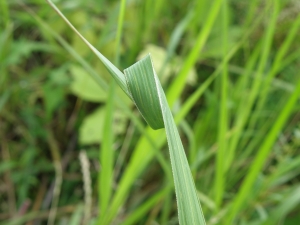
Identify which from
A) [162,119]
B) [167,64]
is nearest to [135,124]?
[167,64]

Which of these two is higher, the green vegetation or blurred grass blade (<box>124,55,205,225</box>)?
A: the green vegetation

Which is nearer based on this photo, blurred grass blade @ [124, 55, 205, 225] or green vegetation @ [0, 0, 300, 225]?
blurred grass blade @ [124, 55, 205, 225]

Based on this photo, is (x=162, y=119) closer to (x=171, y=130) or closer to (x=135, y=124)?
(x=171, y=130)

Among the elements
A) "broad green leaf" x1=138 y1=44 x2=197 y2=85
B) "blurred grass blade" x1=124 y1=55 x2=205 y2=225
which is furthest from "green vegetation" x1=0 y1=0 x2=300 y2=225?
"blurred grass blade" x1=124 y1=55 x2=205 y2=225

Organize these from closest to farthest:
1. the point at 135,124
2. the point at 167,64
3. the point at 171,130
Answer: the point at 171,130, the point at 135,124, the point at 167,64

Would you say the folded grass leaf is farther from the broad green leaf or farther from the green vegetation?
the broad green leaf

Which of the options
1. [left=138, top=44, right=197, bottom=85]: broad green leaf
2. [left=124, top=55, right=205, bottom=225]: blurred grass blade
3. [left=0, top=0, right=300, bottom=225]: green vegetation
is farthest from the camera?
[left=138, top=44, right=197, bottom=85]: broad green leaf

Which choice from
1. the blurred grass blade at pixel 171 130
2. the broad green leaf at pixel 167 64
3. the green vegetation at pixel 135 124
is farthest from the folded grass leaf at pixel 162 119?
the broad green leaf at pixel 167 64

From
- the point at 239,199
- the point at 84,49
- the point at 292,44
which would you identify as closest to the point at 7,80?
the point at 84,49

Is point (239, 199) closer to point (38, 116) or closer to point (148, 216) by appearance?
point (148, 216)

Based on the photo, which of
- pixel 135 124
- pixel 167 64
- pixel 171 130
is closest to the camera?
pixel 171 130
